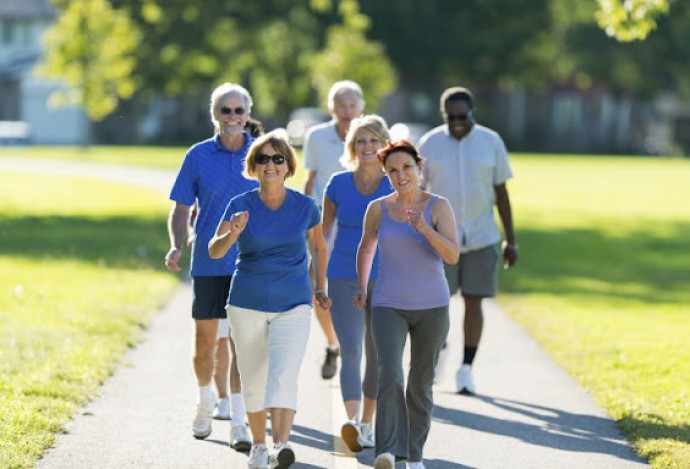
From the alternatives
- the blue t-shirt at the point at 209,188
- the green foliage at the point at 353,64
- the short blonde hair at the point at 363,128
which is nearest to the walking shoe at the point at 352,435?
the blue t-shirt at the point at 209,188

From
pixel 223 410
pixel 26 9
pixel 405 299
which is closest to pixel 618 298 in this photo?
pixel 223 410

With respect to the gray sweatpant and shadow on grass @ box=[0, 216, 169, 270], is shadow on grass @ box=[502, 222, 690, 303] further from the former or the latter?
the gray sweatpant

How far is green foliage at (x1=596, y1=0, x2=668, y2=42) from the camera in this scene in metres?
14.8

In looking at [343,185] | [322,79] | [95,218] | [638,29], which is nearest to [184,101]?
[322,79]

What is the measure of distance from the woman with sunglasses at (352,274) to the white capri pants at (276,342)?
0.83 m

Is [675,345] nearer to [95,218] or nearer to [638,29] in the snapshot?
[638,29]

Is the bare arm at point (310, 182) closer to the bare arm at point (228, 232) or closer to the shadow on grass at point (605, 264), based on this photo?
the bare arm at point (228, 232)

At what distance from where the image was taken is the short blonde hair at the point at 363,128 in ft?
25.8

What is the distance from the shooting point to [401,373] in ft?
23.5

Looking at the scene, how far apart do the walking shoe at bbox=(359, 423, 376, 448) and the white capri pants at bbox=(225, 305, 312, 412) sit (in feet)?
3.14

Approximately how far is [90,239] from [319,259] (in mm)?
16786

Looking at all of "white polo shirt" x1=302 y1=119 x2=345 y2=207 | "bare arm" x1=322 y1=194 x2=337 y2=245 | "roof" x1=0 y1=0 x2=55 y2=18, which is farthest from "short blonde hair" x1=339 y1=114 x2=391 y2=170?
"roof" x1=0 y1=0 x2=55 y2=18

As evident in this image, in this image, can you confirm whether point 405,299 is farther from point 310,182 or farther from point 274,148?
point 310,182

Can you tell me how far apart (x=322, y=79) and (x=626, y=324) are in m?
49.5
